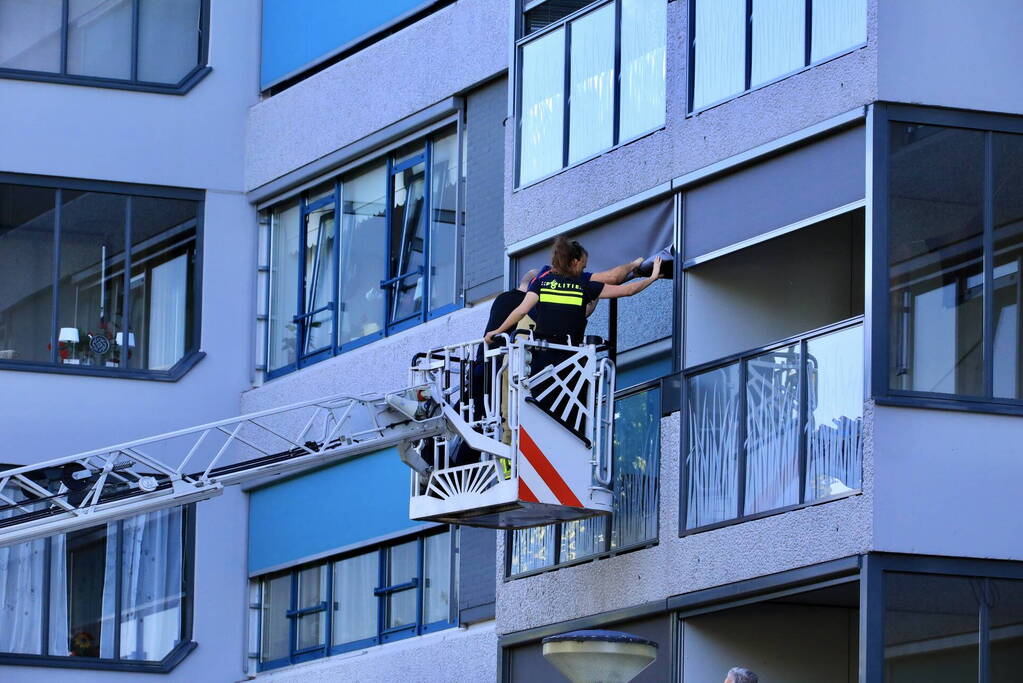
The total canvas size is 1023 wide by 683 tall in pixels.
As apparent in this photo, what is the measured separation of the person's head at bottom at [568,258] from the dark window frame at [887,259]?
2.53 metres

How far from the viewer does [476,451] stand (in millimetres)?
17797

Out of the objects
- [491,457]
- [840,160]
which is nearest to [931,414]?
[840,160]

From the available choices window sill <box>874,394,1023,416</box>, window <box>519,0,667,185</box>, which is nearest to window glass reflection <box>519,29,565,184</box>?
window <box>519,0,667,185</box>

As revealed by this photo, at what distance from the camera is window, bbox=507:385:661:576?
17828 mm

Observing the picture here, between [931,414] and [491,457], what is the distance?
3.53 m

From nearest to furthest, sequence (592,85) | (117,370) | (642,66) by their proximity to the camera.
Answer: (642,66)
(592,85)
(117,370)

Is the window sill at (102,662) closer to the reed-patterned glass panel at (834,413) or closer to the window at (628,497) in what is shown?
the window at (628,497)

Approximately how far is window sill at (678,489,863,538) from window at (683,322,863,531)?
3cm

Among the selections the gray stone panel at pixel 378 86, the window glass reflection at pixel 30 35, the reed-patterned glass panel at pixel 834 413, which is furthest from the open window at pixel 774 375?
the window glass reflection at pixel 30 35

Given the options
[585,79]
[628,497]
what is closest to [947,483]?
[628,497]

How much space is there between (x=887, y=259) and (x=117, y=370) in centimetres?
1191

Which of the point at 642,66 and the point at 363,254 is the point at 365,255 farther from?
the point at 642,66

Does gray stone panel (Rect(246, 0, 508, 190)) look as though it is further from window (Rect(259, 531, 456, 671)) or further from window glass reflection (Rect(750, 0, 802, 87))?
window glass reflection (Rect(750, 0, 802, 87))

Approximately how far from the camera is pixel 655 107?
59.9ft
